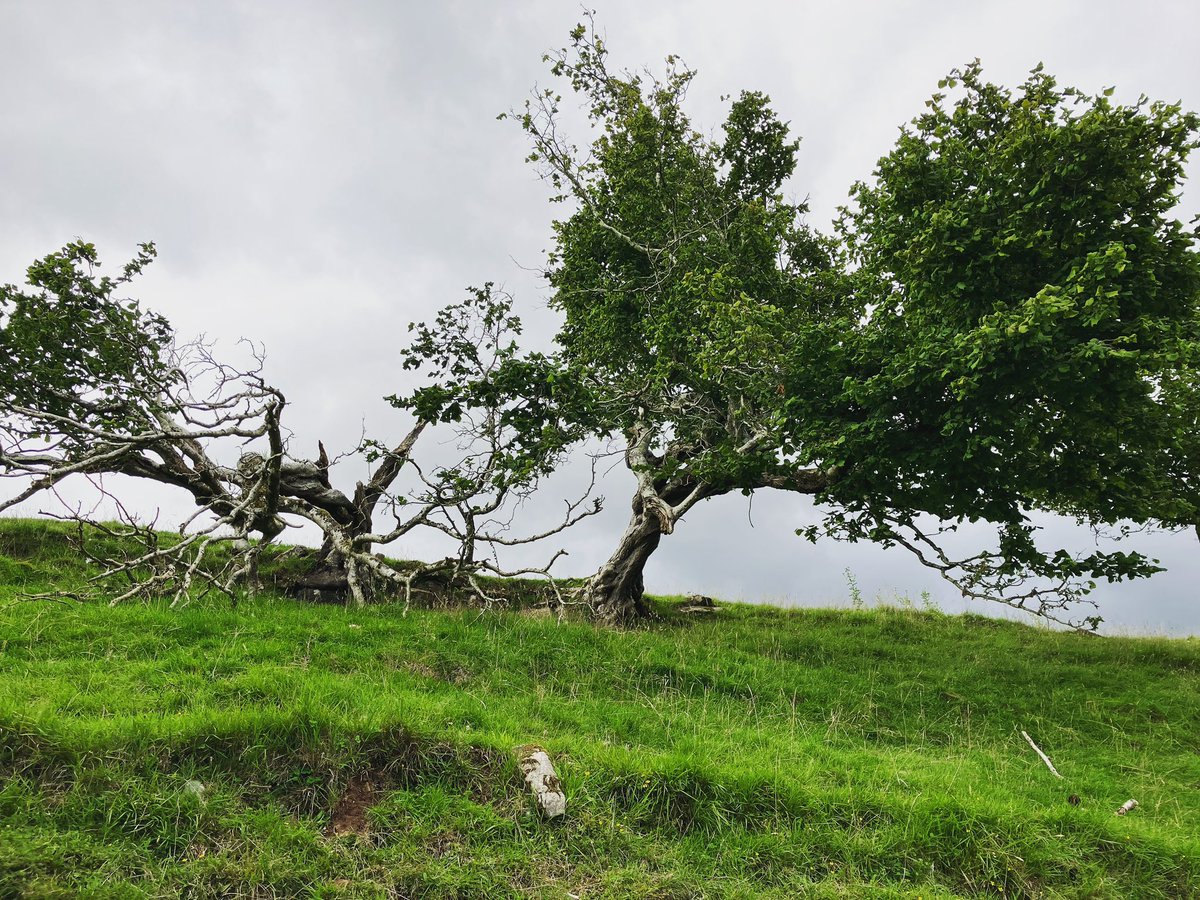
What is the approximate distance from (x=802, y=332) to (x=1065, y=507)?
14.9 metres

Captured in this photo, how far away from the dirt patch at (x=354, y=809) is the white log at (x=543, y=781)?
158 cm

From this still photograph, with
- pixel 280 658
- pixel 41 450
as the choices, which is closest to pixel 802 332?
pixel 280 658

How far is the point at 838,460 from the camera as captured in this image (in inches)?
552

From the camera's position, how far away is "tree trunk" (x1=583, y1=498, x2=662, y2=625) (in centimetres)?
1895

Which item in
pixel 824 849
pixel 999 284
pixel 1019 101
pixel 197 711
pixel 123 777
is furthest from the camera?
pixel 1019 101

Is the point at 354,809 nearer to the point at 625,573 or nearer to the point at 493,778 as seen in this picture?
the point at 493,778

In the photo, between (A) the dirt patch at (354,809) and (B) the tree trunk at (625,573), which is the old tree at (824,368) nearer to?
(B) the tree trunk at (625,573)

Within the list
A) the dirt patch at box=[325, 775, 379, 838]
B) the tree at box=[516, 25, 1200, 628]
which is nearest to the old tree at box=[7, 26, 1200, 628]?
the tree at box=[516, 25, 1200, 628]

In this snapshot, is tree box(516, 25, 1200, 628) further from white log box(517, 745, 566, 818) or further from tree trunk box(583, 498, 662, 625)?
white log box(517, 745, 566, 818)

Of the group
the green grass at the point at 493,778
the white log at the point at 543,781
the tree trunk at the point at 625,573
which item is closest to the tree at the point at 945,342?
the tree trunk at the point at 625,573

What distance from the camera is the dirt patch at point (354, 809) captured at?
21.5ft

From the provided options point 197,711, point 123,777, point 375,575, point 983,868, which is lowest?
point 983,868

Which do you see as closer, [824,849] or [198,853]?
[198,853]

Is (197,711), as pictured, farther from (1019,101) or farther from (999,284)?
(1019,101)
